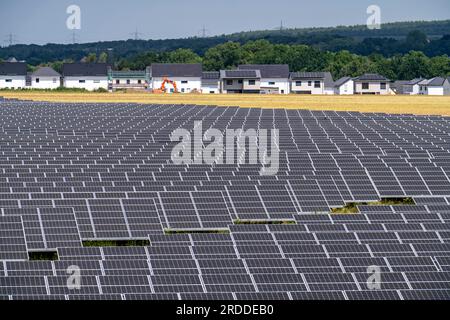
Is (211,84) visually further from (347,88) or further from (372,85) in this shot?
(372,85)

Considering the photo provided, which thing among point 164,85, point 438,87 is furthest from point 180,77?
point 438,87

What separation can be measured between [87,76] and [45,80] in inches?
330

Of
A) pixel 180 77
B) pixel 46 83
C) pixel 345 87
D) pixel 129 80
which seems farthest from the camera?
pixel 129 80

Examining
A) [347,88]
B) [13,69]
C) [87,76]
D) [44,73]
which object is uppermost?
[13,69]

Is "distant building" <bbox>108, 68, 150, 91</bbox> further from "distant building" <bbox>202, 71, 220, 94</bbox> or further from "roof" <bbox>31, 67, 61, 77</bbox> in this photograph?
"distant building" <bbox>202, 71, 220, 94</bbox>

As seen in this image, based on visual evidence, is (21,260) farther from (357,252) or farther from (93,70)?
(93,70)

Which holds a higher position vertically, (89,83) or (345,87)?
(89,83)

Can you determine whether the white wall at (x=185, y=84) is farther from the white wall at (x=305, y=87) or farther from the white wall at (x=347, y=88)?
the white wall at (x=347, y=88)

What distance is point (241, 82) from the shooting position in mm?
169000

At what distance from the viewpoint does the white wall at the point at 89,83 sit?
178 m

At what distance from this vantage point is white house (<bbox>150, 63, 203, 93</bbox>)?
17662 centimetres

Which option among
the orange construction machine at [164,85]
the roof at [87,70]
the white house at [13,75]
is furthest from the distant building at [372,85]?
the white house at [13,75]

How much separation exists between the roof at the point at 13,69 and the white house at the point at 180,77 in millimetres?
24667

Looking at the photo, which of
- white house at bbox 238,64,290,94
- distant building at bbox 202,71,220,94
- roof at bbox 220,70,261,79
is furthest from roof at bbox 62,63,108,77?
white house at bbox 238,64,290,94
